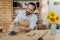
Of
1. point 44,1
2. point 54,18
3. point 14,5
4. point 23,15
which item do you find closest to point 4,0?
point 14,5

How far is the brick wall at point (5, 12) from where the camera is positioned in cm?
469

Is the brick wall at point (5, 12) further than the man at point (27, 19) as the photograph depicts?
Yes

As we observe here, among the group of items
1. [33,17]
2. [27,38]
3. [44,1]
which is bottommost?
[27,38]

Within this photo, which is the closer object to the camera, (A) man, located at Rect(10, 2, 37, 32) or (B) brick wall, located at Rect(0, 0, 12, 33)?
(A) man, located at Rect(10, 2, 37, 32)

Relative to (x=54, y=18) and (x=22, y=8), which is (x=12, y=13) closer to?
(x=22, y=8)

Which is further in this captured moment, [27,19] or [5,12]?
[5,12]

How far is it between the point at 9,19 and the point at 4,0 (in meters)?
0.55

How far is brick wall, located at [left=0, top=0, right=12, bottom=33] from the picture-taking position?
4.69m

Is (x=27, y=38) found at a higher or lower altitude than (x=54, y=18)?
lower

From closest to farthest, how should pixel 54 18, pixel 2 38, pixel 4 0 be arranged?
1. pixel 2 38
2. pixel 54 18
3. pixel 4 0

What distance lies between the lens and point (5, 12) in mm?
4711

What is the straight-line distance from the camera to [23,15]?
3.13 metres

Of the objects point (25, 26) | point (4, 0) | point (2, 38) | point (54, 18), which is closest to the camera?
point (2, 38)

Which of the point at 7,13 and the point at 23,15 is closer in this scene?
the point at 23,15
